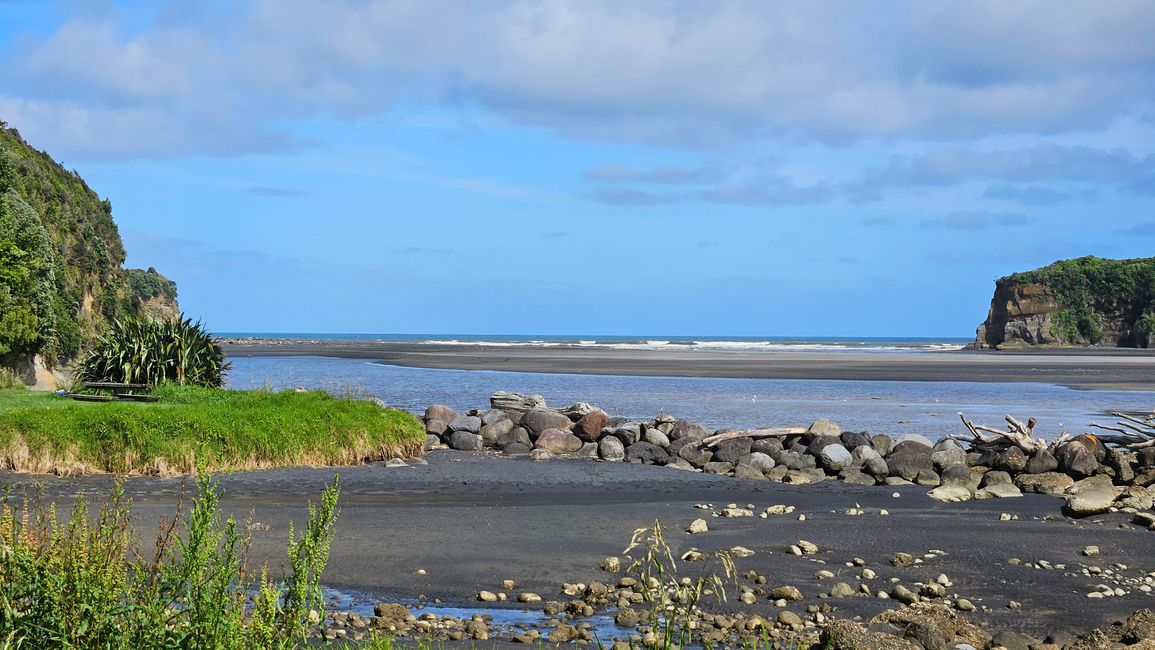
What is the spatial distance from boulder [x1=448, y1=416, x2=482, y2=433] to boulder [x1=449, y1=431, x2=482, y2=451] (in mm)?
424

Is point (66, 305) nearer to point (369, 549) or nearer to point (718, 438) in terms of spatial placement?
point (718, 438)

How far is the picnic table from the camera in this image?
21.6 meters

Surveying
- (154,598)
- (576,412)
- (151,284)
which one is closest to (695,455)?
(576,412)

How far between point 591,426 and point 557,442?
932mm

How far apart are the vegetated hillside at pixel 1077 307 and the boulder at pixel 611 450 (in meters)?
130

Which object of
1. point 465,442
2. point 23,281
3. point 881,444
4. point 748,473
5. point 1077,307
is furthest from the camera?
point 1077,307

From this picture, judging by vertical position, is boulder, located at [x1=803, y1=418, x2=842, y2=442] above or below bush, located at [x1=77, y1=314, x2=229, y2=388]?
below

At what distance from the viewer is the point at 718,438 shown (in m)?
22.5

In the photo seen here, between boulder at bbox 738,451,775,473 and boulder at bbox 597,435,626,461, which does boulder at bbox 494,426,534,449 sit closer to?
boulder at bbox 597,435,626,461

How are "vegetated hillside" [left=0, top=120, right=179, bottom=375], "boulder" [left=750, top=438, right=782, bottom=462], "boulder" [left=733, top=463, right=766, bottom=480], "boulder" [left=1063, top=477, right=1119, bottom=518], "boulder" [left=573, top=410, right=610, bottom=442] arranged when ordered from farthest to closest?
"vegetated hillside" [left=0, top=120, right=179, bottom=375], "boulder" [left=573, top=410, right=610, bottom=442], "boulder" [left=750, top=438, right=782, bottom=462], "boulder" [left=733, top=463, right=766, bottom=480], "boulder" [left=1063, top=477, right=1119, bottom=518]

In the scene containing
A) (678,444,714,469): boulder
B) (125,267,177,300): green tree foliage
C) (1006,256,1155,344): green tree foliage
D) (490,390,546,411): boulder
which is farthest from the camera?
(1006,256,1155,344): green tree foliage

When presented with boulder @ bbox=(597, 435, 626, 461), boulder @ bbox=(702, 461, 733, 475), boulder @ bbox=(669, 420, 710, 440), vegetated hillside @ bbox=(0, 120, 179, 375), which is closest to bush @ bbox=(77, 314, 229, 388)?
vegetated hillside @ bbox=(0, 120, 179, 375)

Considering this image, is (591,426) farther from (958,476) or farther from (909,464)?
(958,476)

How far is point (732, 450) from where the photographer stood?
70.9 feet
